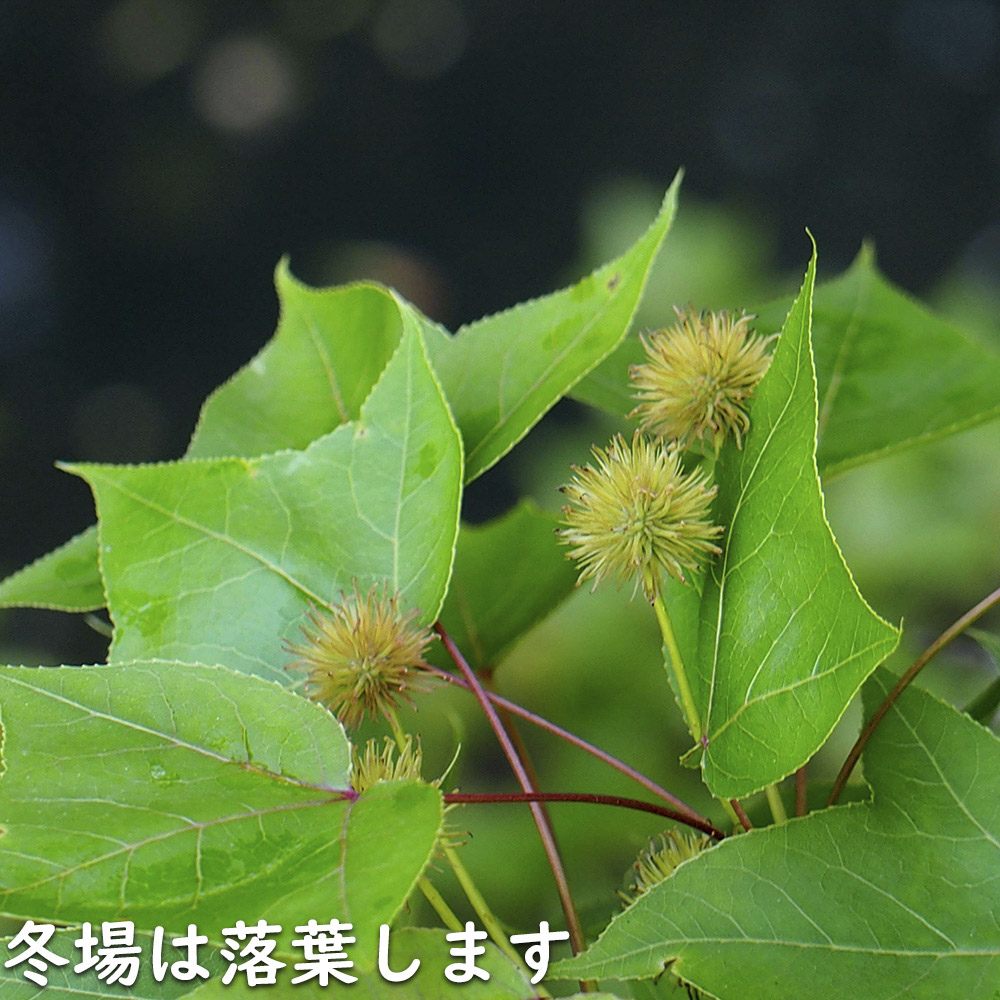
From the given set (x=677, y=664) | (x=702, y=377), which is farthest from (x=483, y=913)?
(x=702, y=377)

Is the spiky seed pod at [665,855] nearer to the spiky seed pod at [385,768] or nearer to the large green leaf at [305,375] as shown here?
the spiky seed pod at [385,768]

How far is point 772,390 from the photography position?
1.44 feet

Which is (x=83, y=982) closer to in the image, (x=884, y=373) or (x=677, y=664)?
(x=677, y=664)

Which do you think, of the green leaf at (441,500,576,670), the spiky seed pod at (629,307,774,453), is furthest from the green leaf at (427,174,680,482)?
the green leaf at (441,500,576,670)

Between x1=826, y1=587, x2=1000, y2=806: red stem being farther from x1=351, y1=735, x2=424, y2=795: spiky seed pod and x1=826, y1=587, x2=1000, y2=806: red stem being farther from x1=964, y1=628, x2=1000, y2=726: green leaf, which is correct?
x1=351, y1=735, x2=424, y2=795: spiky seed pod

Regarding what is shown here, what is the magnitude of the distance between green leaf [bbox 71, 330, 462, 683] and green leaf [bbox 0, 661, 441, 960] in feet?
0.27

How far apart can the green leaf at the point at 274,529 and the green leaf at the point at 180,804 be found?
0.27 feet

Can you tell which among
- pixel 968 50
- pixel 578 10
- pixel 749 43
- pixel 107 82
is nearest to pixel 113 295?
pixel 107 82

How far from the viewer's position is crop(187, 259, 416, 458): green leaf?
26.0 inches

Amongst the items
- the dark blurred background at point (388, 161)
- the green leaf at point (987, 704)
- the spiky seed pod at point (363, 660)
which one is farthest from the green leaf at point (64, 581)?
the dark blurred background at point (388, 161)

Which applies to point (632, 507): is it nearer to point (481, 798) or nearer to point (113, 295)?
point (481, 798)

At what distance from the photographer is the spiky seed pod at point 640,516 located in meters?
0.47

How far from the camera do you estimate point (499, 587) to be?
0.72 meters

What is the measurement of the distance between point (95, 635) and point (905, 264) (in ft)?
6.86
